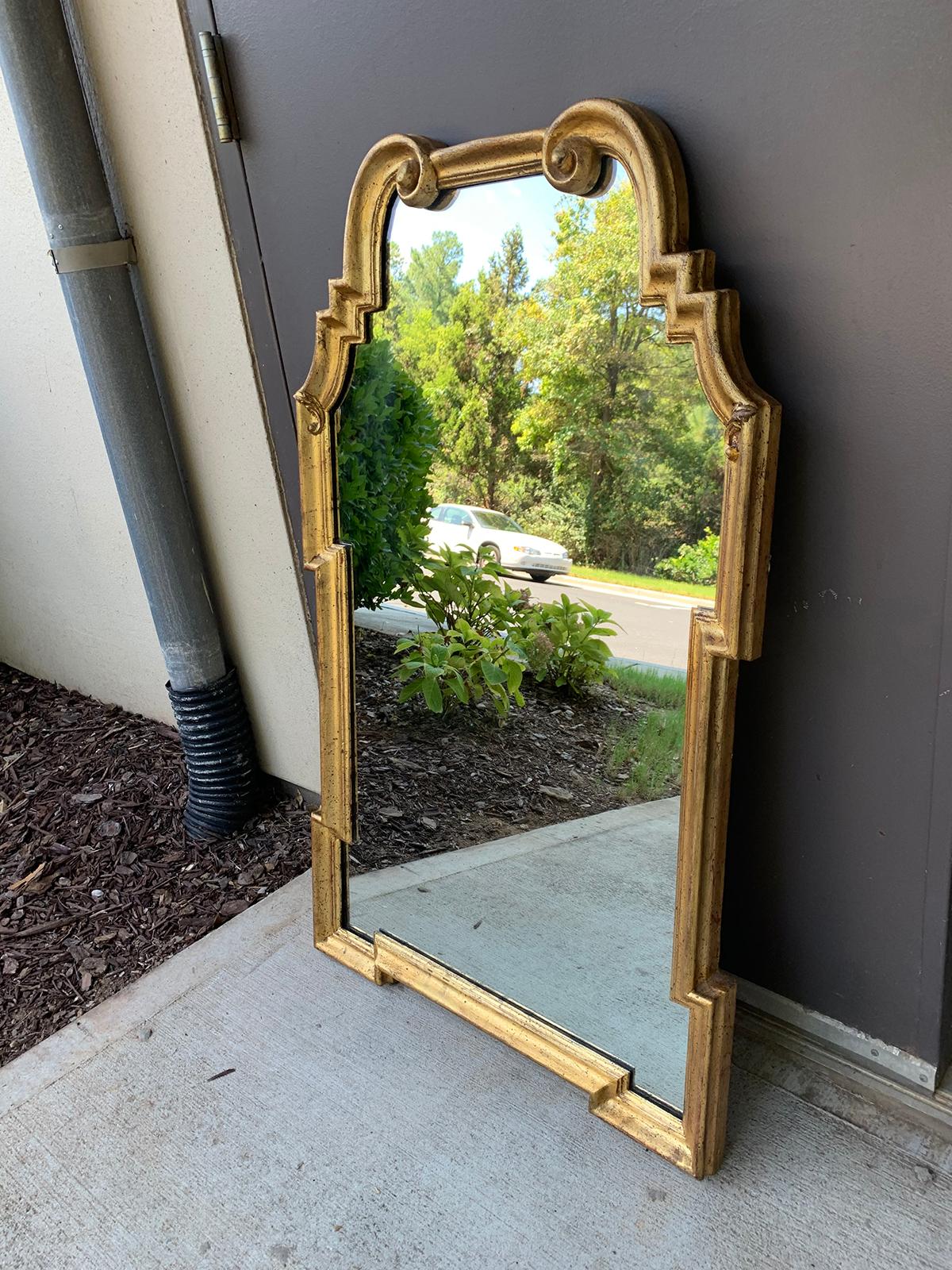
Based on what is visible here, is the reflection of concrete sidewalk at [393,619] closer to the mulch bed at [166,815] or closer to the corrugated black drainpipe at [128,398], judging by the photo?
the mulch bed at [166,815]

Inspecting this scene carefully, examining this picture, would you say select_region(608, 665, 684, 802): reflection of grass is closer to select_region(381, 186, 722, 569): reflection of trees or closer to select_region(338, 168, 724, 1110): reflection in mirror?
select_region(338, 168, 724, 1110): reflection in mirror

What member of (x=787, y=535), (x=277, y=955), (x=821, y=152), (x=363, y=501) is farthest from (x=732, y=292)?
(x=277, y=955)

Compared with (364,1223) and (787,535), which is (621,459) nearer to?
(787,535)

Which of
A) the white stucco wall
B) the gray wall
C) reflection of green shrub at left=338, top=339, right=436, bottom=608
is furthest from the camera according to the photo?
the white stucco wall

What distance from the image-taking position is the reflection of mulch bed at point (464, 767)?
159 cm

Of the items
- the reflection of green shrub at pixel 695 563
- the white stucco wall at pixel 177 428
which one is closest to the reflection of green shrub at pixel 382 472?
the white stucco wall at pixel 177 428

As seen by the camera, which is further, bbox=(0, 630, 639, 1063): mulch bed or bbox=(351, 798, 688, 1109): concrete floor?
bbox=(0, 630, 639, 1063): mulch bed

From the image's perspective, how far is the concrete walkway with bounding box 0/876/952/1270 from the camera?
1.40 metres

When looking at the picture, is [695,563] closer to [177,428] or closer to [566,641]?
[566,641]

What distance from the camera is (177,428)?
2.33 m

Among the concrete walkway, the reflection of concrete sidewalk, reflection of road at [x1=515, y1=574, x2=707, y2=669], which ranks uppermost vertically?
reflection of road at [x1=515, y1=574, x2=707, y2=669]

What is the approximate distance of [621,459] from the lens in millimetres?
1410

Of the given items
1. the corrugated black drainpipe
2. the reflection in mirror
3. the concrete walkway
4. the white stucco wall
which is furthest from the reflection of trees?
the concrete walkway

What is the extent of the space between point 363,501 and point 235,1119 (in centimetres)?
123
